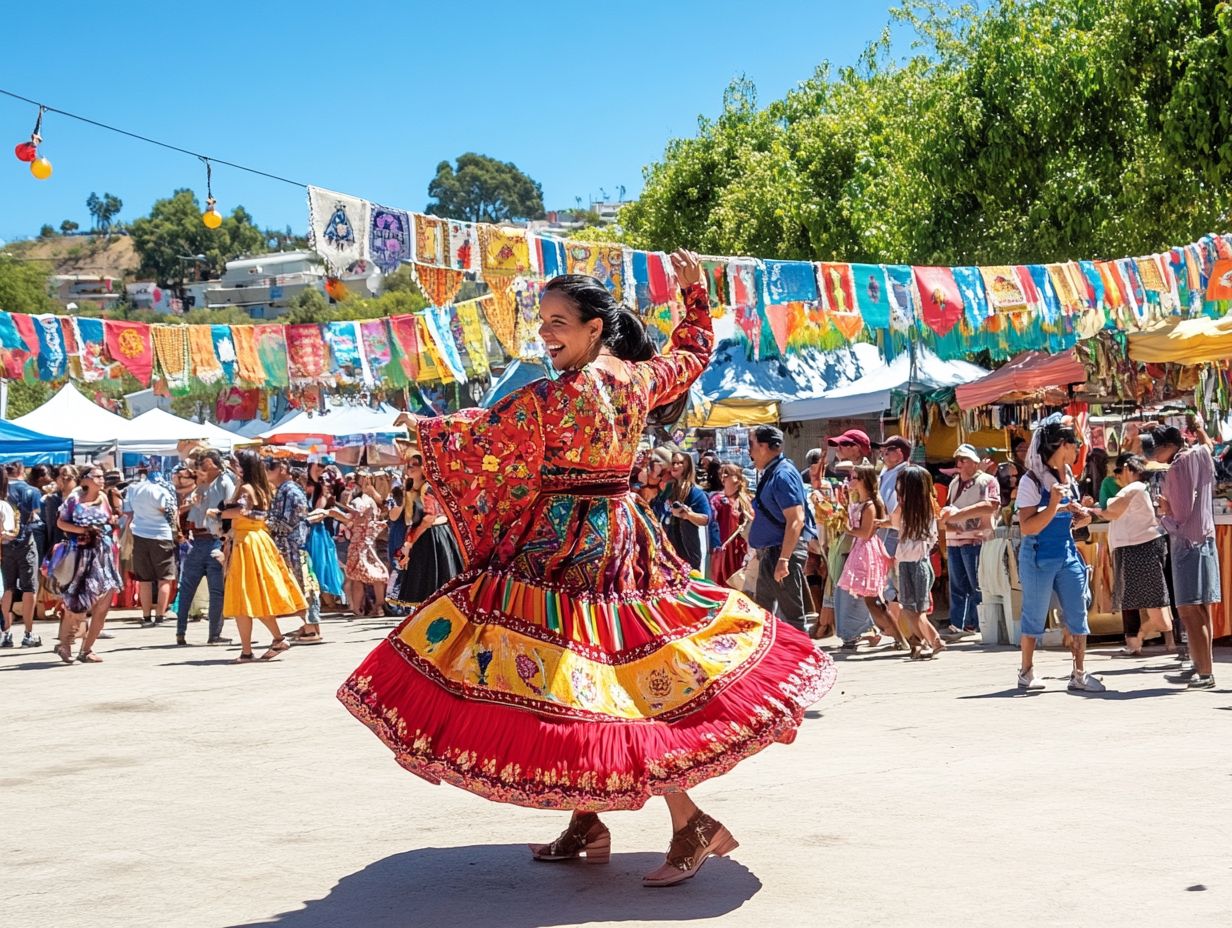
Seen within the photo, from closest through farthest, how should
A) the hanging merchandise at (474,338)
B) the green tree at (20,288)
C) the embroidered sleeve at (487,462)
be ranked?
the embroidered sleeve at (487,462) < the hanging merchandise at (474,338) < the green tree at (20,288)

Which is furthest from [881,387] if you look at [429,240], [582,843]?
[582,843]

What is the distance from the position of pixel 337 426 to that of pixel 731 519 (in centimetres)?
1752

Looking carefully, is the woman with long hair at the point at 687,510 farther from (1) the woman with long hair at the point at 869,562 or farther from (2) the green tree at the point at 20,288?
(2) the green tree at the point at 20,288

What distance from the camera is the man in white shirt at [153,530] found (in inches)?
645

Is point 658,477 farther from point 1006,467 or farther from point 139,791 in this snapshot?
point 139,791

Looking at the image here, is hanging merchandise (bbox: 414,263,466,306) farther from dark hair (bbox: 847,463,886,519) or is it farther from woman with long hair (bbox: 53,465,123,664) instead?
dark hair (bbox: 847,463,886,519)

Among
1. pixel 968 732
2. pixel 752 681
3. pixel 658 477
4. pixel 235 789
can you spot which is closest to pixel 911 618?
pixel 658 477

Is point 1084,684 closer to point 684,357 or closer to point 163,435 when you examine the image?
point 684,357

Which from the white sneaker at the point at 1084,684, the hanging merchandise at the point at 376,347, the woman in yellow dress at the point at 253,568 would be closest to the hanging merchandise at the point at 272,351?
the hanging merchandise at the point at 376,347

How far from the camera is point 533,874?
5.03 meters

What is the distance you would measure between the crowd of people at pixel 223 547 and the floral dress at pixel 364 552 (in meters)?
0.02

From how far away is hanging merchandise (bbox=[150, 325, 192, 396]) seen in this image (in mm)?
19344

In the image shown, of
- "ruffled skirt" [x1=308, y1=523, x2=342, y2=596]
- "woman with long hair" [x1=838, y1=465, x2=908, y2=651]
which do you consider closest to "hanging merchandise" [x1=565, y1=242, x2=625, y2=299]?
"woman with long hair" [x1=838, y1=465, x2=908, y2=651]

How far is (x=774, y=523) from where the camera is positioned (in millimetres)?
9219
